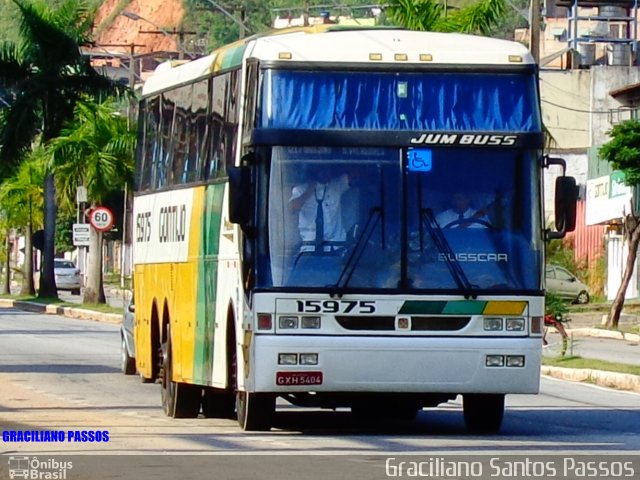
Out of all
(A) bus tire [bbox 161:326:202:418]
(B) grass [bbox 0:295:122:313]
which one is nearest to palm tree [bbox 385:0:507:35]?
(B) grass [bbox 0:295:122:313]

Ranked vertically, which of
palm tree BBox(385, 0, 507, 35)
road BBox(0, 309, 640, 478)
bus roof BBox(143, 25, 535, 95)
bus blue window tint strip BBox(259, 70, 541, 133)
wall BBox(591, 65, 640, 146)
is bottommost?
road BBox(0, 309, 640, 478)

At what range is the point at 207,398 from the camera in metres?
18.2

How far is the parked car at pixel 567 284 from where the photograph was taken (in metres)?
53.2

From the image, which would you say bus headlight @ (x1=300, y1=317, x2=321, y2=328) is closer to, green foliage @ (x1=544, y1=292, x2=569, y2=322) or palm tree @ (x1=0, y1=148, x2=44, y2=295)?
green foliage @ (x1=544, y1=292, x2=569, y2=322)

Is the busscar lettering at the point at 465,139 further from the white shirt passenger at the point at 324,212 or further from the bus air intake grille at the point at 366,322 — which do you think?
the bus air intake grille at the point at 366,322

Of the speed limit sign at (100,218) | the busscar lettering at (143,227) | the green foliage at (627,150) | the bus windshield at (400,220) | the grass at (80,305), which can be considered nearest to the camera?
the bus windshield at (400,220)

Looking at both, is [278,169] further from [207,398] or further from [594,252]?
[594,252]

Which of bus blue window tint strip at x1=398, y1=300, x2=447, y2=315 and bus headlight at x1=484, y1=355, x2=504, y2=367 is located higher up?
bus blue window tint strip at x1=398, y1=300, x2=447, y2=315

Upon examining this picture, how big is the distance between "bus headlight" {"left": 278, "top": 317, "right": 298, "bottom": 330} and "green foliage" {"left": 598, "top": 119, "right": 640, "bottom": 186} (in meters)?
29.1

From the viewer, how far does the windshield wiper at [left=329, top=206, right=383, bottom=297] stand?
14453mm

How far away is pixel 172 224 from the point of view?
18219 mm

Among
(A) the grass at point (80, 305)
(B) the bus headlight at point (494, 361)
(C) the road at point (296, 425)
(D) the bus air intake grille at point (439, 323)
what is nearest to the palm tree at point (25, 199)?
(A) the grass at point (80, 305)

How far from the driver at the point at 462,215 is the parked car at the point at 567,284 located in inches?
1507

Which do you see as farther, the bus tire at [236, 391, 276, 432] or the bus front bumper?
the bus tire at [236, 391, 276, 432]
